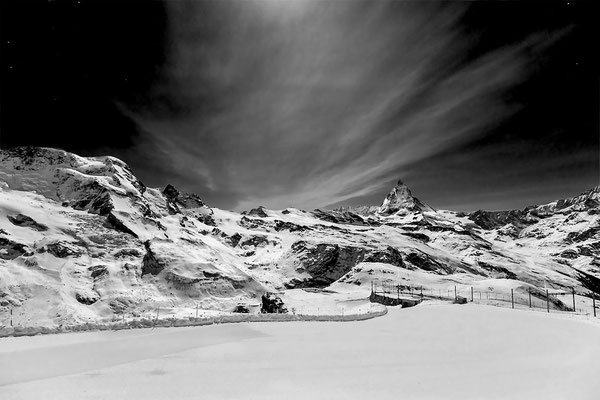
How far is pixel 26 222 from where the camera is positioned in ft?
519

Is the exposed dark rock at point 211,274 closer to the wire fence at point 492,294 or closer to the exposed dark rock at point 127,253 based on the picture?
the exposed dark rock at point 127,253

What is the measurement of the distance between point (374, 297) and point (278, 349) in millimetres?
129015

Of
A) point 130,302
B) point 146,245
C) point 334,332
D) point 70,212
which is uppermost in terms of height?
point 70,212

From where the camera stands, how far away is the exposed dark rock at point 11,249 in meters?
131

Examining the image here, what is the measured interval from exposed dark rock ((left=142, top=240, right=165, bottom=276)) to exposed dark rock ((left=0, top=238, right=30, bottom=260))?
4003 cm

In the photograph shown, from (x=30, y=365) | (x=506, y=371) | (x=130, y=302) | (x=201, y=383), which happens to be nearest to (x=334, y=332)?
(x=506, y=371)

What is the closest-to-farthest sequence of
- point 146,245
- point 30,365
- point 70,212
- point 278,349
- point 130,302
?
point 30,365
point 278,349
point 130,302
point 146,245
point 70,212

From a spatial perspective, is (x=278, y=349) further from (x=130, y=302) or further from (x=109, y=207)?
(x=109, y=207)

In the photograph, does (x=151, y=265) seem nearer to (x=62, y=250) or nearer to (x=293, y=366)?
(x=62, y=250)

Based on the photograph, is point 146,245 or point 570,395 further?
point 146,245

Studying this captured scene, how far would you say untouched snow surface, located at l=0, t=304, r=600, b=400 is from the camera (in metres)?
8.51

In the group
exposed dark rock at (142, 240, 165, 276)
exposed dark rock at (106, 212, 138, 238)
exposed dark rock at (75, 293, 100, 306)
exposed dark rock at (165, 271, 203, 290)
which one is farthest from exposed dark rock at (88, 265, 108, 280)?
exposed dark rock at (106, 212, 138, 238)

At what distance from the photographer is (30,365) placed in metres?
10.7

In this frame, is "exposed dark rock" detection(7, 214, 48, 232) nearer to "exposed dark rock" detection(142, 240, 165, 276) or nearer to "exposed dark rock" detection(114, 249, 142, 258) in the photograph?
"exposed dark rock" detection(114, 249, 142, 258)
